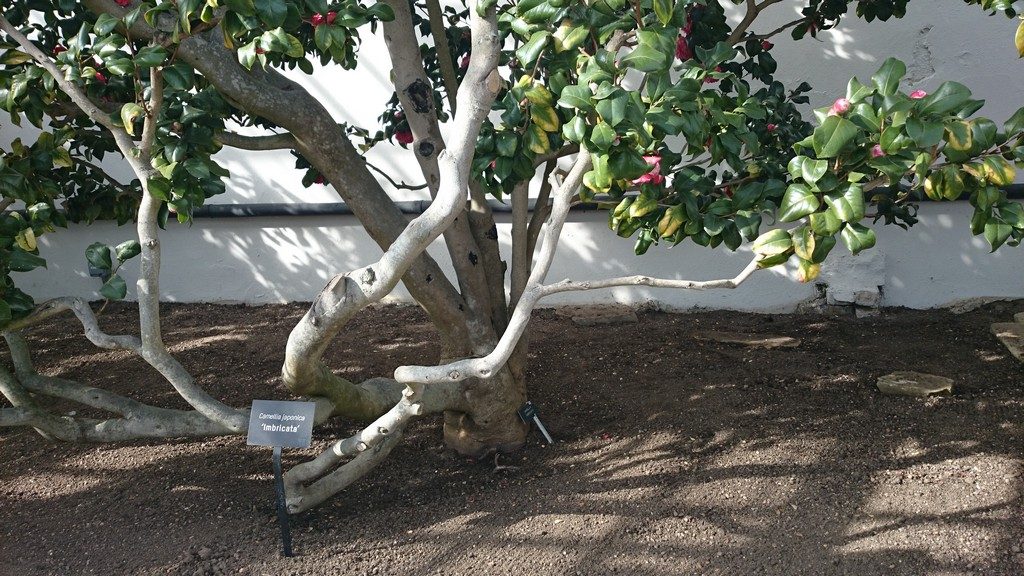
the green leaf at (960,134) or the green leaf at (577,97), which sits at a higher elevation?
the green leaf at (577,97)

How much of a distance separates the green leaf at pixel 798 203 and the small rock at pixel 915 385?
1686 millimetres

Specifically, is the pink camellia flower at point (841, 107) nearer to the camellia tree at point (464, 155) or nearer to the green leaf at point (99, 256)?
the camellia tree at point (464, 155)

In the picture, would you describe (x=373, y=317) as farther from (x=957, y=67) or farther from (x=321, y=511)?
(x=957, y=67)

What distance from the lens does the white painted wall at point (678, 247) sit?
4191mm

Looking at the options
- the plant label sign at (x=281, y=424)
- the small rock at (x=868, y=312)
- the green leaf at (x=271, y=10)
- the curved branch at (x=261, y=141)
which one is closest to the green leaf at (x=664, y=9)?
the green leaf at (x=271, y=10)

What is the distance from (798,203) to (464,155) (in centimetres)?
80

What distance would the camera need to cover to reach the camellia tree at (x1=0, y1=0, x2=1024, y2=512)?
2078 mm

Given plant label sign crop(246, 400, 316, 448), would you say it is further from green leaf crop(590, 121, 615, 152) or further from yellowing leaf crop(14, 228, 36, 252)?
green leaf crop(590, 121, 615, 152)

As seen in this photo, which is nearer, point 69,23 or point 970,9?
point 69,23

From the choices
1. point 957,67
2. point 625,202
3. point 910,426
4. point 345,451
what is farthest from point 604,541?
point 957,67

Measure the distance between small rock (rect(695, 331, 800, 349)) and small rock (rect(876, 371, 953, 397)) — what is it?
62 cm

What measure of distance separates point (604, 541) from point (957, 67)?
2.98 meters

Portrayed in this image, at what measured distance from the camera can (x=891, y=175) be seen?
206 cm

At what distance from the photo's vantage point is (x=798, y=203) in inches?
82.6
